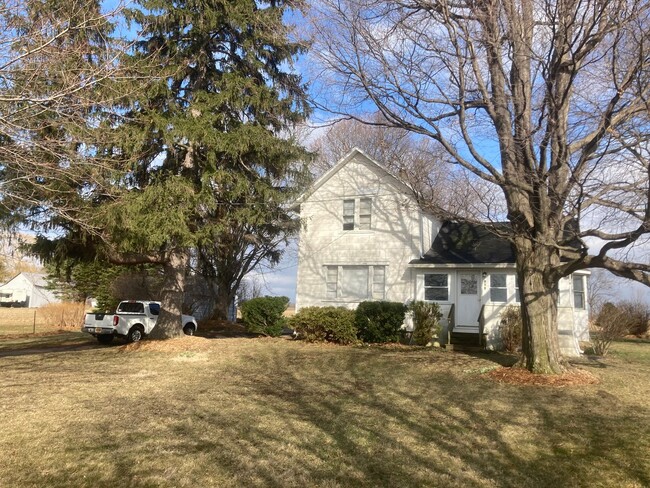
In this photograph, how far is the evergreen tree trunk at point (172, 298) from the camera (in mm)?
15656

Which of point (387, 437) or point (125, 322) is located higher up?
point (125, 322)

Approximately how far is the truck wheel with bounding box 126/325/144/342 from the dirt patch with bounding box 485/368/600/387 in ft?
43.6

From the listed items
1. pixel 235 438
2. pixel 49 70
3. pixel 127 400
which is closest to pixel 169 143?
pixel 49 70

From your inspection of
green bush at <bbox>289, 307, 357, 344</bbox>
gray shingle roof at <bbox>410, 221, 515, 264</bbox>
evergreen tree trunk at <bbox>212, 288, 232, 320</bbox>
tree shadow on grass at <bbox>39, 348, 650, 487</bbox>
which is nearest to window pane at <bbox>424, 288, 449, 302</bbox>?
gray shingle roof at <bbox>410, 221, 515, 264</bbox>

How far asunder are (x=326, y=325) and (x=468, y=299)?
5.16 metres

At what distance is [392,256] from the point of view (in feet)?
60.1

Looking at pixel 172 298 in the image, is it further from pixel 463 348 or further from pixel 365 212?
pixel 463 348

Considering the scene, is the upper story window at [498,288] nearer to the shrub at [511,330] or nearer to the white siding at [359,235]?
the shrub at [511,330]

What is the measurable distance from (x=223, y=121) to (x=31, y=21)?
318 inches

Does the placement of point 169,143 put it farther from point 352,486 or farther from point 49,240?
point 352,486

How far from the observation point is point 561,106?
9023 millimetres

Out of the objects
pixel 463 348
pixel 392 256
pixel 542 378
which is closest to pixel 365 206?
pixel 392 256

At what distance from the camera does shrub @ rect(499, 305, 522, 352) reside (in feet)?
45.9

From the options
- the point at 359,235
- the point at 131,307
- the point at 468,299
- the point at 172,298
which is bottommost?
the point at 131,307
